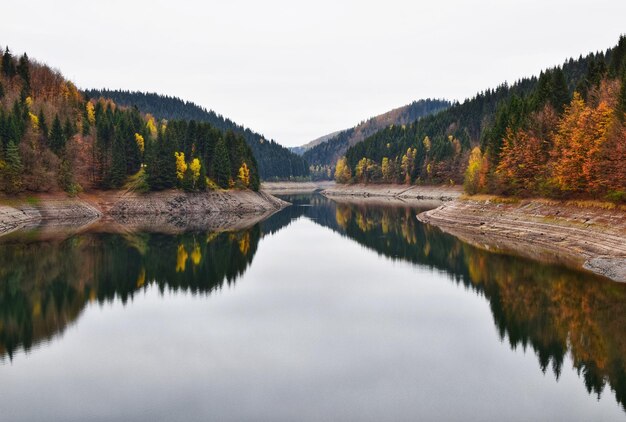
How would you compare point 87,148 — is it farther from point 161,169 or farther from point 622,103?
point 622,103

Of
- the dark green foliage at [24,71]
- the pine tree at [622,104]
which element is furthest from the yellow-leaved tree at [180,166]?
the pine tree at [622,104]

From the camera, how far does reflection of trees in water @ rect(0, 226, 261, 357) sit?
94.7 ft

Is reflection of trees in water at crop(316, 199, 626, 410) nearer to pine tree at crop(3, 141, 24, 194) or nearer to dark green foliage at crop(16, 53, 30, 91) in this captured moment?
pine tree at crop(3, 141, 24, 194)

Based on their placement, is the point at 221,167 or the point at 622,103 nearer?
the point at 622,103

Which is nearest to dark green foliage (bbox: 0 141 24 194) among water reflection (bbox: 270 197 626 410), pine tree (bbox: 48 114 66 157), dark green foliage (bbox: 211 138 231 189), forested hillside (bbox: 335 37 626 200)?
pine tree (bbox: 48 114 66 157)

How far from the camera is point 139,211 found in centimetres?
10106

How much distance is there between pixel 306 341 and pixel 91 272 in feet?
86.4

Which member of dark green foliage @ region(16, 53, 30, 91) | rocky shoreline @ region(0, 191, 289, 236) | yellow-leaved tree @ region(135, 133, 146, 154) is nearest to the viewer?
rocky shoreline @ region(0, 191, 289, 236)

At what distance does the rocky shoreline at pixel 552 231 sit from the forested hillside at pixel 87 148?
5932 cm

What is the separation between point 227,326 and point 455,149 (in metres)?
149

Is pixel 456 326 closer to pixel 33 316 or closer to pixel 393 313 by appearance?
pixel 393 313

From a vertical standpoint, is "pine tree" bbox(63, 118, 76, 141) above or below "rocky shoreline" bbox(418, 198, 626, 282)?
above

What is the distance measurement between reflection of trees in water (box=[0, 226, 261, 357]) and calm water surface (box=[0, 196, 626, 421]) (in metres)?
0.22

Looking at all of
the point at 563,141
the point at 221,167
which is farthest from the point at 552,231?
the point at 221,167
